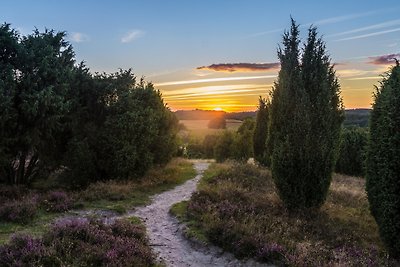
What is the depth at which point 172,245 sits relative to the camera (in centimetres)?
1328

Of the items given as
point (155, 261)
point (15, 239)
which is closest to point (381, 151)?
point (155, 261)

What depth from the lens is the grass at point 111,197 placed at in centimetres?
1370

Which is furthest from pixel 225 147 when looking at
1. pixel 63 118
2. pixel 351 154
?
pixel 63 118

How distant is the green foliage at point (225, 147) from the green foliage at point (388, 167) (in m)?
31.4

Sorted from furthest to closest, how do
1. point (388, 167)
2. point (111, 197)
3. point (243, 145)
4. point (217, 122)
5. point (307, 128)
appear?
point (217, 122), point (243, 145), point (111, 197), point (307, 128), point (388, 167)

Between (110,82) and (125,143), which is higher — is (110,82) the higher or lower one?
the higher one

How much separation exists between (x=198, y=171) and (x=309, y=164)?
18133 millimetres

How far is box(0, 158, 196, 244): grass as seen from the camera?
13.7m

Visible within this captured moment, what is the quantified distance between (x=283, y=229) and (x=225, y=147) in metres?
32.5

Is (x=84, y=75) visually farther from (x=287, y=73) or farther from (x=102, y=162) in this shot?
(x=287, y=73)

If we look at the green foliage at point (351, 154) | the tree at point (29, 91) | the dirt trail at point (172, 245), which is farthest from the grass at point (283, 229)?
the green foliage at point (351, 154)

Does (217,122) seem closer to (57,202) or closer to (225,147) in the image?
(225,147)

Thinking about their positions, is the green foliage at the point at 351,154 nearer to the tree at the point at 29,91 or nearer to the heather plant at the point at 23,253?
the tree at the point at 29,91

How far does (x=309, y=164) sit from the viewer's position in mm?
16906
